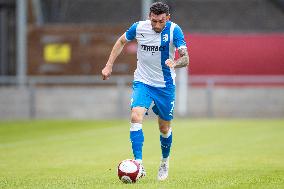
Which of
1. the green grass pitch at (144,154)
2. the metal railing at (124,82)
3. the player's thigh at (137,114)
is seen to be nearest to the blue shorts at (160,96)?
the player's thigh at (137,114)

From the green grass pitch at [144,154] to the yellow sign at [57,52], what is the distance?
6.07m

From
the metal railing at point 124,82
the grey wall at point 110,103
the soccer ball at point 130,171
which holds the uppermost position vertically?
the soccer ball at point 130,171

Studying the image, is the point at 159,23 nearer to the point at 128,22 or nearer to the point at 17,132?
the point at 17,132

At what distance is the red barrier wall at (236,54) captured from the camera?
3222cm

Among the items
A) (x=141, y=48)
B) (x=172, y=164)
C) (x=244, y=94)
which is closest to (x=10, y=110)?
(x=244, y=94)

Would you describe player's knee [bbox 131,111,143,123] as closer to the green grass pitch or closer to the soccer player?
the soccer player


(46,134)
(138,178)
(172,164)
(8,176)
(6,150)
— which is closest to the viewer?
(138,178)

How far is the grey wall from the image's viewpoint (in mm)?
30531

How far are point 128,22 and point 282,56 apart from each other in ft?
18.0

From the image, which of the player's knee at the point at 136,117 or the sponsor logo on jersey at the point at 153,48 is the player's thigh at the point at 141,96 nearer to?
the player's knee at the point at 136,117

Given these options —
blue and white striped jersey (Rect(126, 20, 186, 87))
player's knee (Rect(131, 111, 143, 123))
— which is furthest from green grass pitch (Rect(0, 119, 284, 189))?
blue and white striped jersey (Rect(126, 20, 186, 87))

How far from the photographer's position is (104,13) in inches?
1313

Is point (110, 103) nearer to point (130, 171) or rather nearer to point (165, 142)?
point (165, 142)

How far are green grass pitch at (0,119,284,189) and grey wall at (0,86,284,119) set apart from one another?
8.11 feet
